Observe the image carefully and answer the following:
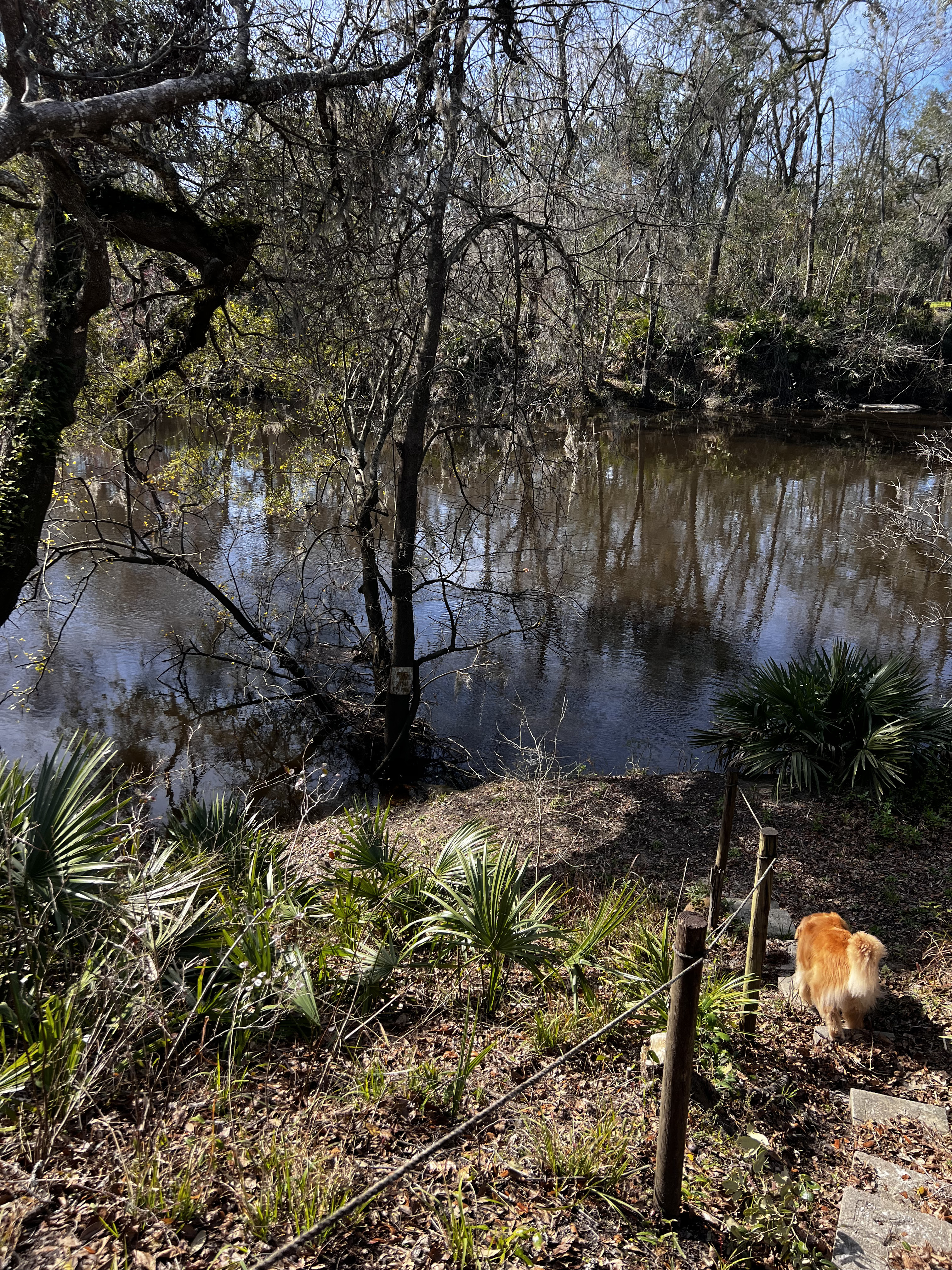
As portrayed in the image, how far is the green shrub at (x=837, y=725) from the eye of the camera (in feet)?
26.5

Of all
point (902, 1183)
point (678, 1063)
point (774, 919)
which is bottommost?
point (774, 919)

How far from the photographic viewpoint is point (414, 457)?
933 cm

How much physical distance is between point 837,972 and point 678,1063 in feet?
6.14

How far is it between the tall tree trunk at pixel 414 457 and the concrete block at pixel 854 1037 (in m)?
5.67

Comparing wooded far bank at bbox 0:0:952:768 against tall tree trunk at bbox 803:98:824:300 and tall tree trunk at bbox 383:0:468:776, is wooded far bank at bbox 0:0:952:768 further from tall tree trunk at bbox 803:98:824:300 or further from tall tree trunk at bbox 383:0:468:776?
tall tree trunk at bbox 803:98:824:300

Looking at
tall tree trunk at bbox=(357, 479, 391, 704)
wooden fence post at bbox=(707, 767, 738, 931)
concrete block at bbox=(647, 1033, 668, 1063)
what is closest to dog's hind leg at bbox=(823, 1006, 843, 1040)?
wooden fence post at bbox=(707, 767, 738, 931)

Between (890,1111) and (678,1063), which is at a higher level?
(678,1063)

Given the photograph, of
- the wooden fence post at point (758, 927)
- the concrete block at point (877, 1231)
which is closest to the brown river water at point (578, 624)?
the wooden fence post at point (758, 927)

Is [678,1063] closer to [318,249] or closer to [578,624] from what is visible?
[318,249]

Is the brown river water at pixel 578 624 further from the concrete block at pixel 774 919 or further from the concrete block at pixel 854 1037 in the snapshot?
the concrete block at pixel 854 1037

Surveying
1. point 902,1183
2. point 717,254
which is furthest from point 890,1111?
point 717,254

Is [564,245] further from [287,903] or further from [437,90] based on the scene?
[287,903]

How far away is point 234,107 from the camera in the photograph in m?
8.98

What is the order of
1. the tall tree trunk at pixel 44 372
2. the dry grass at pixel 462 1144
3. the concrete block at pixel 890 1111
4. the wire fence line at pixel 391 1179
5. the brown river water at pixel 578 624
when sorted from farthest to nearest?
1. the brown river water at pixel 578 624
2. the tall tree trunk at pixel 44 372
3. the concrete block at pixel 890 1111
4. the dry grass at pixel 462 1144
5. the wire fence line at pixel 391 1179
